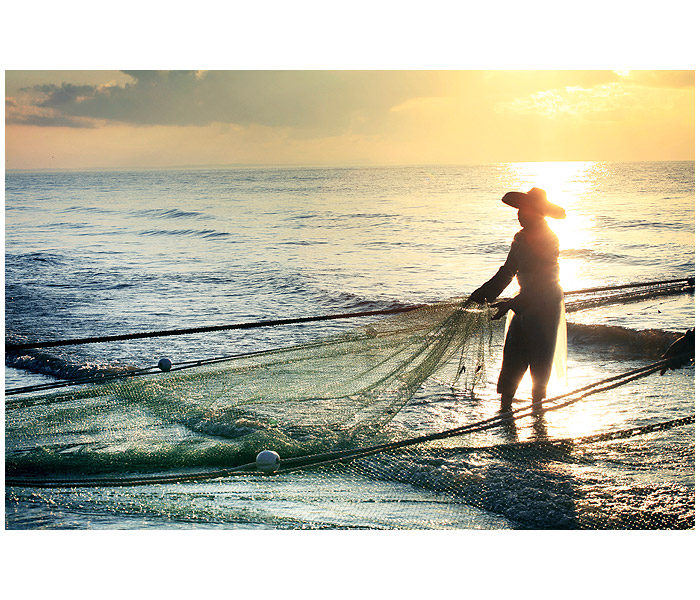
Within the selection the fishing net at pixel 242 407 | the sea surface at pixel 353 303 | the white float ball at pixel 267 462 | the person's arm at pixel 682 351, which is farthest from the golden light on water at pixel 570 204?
the white float ball at pixel 267 462

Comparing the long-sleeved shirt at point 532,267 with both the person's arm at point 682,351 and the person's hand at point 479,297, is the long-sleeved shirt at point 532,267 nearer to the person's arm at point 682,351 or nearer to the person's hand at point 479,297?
the person's hand at point 479,297

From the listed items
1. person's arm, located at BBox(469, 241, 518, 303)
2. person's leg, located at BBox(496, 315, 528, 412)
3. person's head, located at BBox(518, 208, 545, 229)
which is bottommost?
person's leg, located at BBox(496, 315, 528, 412)

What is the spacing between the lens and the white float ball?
362 cm

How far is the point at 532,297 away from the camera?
395 centimetres

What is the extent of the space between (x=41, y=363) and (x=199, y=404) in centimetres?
302

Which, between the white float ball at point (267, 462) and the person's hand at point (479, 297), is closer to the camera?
the white float ball at point (267, 462)

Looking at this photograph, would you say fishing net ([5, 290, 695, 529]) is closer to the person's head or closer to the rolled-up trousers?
the rolled-up trousers

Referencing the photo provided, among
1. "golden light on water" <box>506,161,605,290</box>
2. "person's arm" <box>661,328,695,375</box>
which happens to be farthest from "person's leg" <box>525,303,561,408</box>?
"golden light on water" <box>506,161,605,290</box>

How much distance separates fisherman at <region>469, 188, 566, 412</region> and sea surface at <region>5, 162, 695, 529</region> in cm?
33

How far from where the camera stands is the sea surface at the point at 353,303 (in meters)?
3.31

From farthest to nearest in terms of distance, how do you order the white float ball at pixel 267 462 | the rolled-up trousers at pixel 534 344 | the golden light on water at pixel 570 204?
the golden light on water at pixel 570 204, the rolled-up trousers at pixel 534 344, the white float ball at pixel 267 462

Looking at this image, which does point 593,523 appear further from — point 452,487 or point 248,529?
point 248,529

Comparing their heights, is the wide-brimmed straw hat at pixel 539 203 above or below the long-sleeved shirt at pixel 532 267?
above

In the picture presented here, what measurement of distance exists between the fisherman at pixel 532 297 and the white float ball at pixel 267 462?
1.47m
